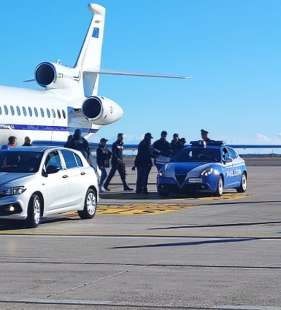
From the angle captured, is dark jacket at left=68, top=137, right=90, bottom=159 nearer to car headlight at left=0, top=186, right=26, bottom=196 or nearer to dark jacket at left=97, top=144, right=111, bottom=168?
dark jacket at left=97, top=144, right=111, bottom=168

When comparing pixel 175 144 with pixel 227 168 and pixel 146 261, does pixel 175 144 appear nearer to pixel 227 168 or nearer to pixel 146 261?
pixel 227 168

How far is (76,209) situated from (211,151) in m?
8.25

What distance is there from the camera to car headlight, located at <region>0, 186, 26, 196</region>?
15156mm

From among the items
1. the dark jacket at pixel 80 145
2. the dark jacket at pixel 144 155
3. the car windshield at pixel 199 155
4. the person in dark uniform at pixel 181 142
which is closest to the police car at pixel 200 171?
the car windshield at pixel 199 155

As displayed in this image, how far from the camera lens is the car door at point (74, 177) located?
16.7m

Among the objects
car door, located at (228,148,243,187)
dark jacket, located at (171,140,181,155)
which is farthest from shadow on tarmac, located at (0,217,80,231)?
dark jacket, located at (171,140,181,155)

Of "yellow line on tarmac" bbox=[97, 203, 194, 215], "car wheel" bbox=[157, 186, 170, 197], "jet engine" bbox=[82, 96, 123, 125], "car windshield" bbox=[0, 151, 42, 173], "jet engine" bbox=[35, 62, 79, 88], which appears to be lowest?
"yellow line on tarmac" bbox=[97, 203, 194, 215]

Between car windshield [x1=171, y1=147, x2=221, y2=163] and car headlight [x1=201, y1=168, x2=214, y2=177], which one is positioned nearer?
car headlight [x1=201, y1=168, x2=214, y2=177]

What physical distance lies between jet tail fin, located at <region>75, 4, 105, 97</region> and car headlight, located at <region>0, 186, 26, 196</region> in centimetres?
2710

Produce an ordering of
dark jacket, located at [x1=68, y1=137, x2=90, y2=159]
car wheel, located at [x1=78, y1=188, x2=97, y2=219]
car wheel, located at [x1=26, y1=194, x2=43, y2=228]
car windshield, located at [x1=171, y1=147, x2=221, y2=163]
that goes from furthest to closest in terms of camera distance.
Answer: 1. dark jacket, located at [x1=68, y1=137, x2=90, y2=159]
2. car windshield, located at [x1=171, y1=147, x2=221, y2=163]
3. car wheel, located at [x1=78, y1=188, x2=97, y2=219]
4. car wheel, located at [x1=26, y1=194, x2=43, y2=228]

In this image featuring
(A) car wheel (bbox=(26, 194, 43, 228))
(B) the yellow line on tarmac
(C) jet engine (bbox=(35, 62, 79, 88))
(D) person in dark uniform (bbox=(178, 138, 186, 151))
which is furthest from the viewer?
(C) jet engine (bbox=(35, 62, 79, 88))

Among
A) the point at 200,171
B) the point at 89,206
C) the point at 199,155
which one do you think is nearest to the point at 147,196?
the point at 199,155

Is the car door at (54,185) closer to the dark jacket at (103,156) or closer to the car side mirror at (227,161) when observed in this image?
the car side mirror at (227,161)

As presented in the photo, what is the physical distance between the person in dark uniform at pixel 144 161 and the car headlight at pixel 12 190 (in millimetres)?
9952
